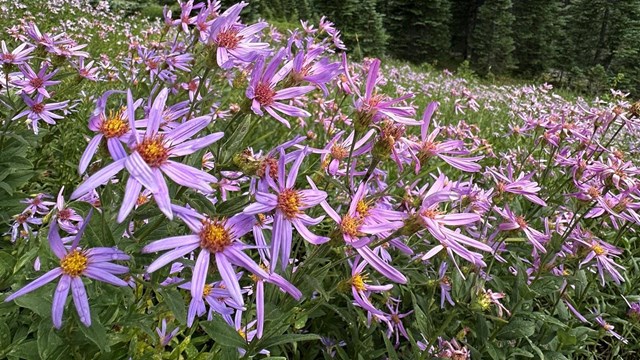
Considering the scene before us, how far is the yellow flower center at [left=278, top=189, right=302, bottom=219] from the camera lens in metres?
1.19

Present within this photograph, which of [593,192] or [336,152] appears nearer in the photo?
[336,152]

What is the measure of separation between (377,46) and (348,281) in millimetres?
22063

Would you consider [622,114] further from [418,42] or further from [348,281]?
[418,42]

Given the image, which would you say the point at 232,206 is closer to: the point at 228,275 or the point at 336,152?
the point at 228,275

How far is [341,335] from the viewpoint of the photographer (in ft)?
7.55

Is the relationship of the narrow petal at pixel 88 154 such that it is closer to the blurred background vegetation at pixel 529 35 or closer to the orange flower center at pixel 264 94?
the orange flower center at pixel 264 94

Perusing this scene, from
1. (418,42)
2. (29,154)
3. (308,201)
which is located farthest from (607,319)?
(418,42)

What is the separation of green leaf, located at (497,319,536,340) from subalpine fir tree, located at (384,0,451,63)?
30091 millimetres

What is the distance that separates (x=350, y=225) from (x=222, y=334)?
481mm

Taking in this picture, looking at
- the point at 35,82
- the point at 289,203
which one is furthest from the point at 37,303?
the point at 35,82

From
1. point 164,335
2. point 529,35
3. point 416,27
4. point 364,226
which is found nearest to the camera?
point 364,226

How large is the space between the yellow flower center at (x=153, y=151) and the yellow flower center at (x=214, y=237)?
0.18m

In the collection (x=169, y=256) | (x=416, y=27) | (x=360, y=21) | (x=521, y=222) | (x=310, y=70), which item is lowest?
(x=416, y=27)

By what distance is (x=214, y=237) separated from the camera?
3.67 ft
